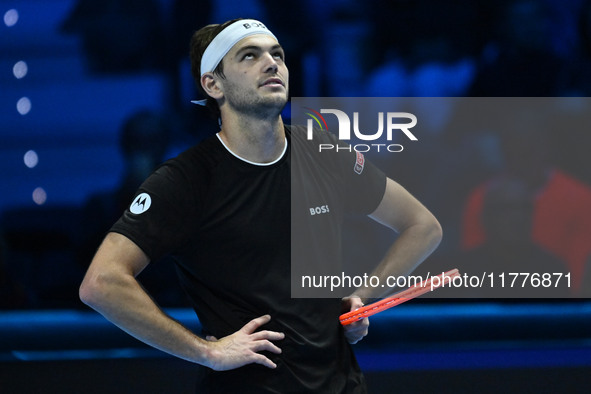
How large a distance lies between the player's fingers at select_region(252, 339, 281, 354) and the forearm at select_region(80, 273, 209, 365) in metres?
0.13

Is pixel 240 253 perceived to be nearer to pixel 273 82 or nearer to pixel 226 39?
pixel 273 82

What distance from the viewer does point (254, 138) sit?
1926 millimetres

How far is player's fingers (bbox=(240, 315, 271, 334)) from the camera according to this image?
1758 mm

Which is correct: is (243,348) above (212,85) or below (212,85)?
below

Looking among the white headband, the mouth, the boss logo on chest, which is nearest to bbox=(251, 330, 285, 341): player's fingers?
the boss logo on chest

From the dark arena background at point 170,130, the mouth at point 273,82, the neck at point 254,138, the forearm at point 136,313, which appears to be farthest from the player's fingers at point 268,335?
the dark arena background at point 170,130

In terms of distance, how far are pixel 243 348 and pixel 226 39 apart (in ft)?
3.03

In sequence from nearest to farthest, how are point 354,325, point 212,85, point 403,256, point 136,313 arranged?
point 136,313 → point 354,325 → point 212,85 → point 403,256

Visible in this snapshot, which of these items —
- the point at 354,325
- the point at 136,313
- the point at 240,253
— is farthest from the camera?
the point at 354,325

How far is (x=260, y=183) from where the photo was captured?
1.88m

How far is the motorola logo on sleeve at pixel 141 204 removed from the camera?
5.70 ft

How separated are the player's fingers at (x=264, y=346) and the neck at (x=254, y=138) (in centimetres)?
52

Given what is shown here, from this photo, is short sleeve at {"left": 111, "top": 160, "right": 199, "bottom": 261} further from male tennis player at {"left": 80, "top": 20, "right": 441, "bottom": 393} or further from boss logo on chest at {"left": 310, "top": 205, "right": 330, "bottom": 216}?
boss logo on chest at {"left": 310, "top": 205, "right": 330, "bottom": 216}

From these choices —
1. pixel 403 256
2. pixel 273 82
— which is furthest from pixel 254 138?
pixel 403 256
